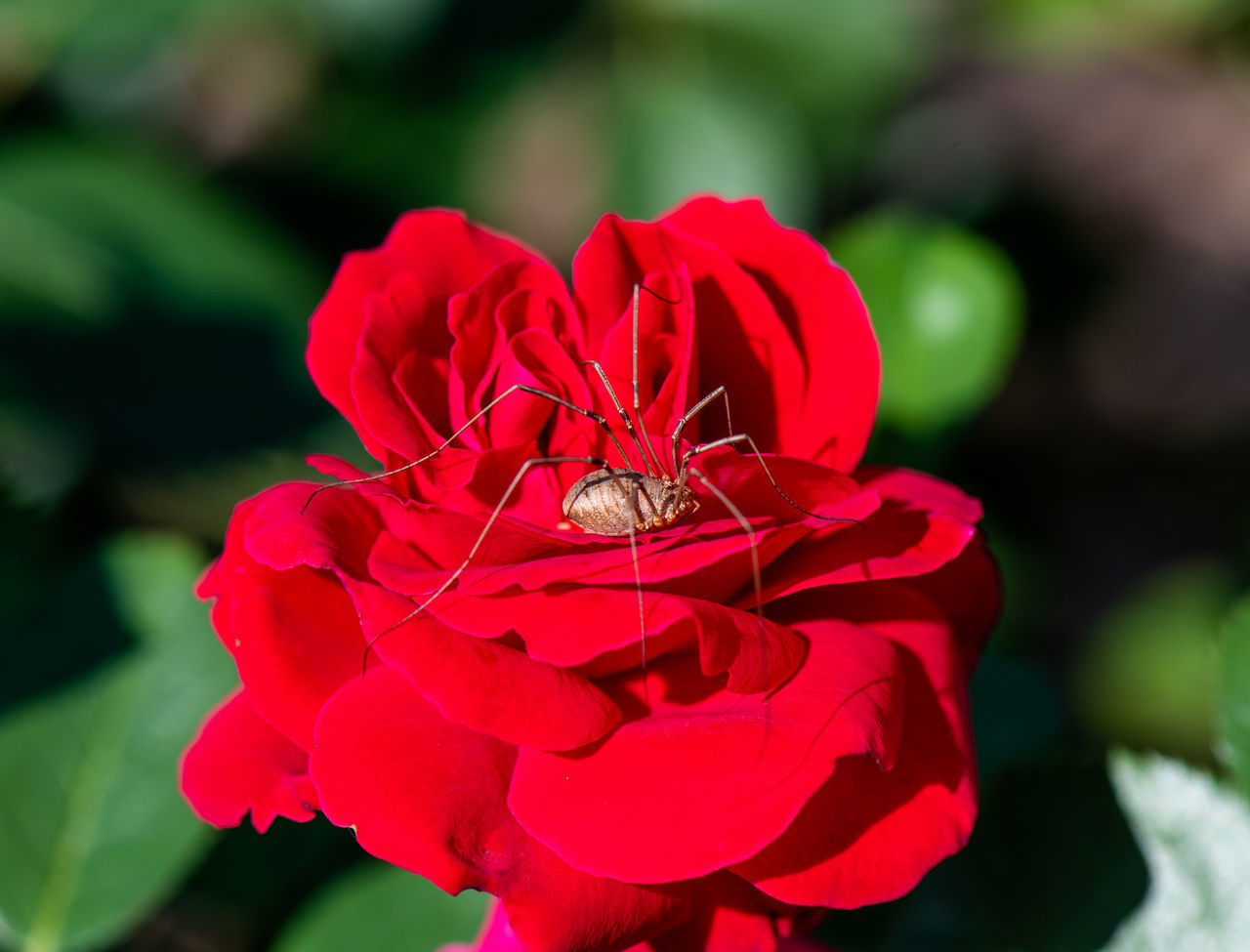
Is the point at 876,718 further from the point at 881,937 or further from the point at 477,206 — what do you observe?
the point at 477,206

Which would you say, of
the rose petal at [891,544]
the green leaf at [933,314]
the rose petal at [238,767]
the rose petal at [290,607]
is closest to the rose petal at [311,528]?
the rose petal at [290,607]

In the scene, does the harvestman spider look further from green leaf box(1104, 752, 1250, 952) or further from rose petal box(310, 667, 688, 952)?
green leaf box(1104, 752, 1250, 952)

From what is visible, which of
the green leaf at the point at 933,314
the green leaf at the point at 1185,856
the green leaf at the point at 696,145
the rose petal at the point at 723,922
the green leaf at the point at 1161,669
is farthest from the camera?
the green leaf at the point at 1161,669

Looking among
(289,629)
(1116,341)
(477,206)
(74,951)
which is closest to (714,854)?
(289,629)

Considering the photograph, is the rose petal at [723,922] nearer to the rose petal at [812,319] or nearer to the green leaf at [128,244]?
the rose petal at [812,319]

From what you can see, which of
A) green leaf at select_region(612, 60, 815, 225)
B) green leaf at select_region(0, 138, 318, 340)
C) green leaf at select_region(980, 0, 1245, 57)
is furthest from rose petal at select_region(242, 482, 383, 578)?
green leaf at select_region(980, 0, 1245, 57)
